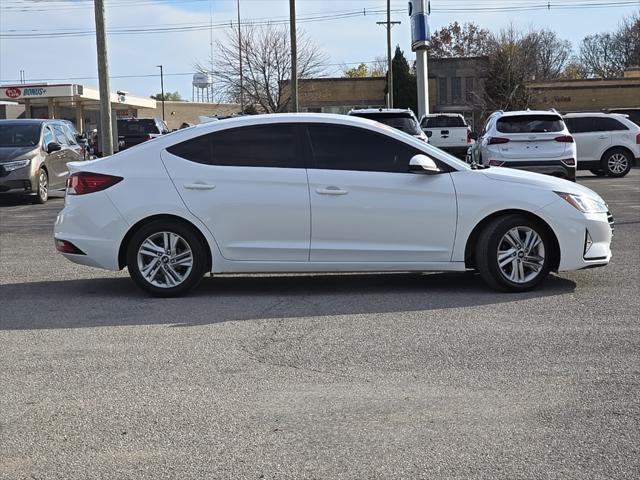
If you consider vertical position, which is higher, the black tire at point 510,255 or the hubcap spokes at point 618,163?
the hubcap spokes at point 618,163

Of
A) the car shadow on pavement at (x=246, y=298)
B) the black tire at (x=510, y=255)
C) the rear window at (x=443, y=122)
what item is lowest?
the car shadow on pavement at (x=246, y=298)

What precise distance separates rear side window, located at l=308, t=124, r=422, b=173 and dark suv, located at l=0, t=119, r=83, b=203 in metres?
11.1

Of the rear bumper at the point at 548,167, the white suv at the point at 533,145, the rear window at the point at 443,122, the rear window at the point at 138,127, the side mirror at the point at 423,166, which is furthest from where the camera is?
the rear window at the point at 138,127

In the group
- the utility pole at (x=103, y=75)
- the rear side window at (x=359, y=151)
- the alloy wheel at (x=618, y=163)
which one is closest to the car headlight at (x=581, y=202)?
the rear side window at (x=359, y=151)

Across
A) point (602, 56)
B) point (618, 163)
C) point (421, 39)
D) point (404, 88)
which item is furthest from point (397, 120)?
point (602, 56)

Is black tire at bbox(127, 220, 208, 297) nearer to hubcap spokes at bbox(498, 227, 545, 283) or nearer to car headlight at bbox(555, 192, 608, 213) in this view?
hubcap spokes at bbox(498, 227, 545, 283)

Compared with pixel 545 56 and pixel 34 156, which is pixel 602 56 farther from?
Answer: pixel 34 156

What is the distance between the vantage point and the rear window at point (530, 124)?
17.4 metres

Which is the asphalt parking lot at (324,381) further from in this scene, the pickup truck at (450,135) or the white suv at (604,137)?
the pickup truck at (450,135)

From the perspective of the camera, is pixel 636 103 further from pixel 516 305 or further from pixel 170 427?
pixel 170 427

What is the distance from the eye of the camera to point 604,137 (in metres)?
23.0

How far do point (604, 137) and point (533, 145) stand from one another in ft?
22.6

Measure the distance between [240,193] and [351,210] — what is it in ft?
3.43

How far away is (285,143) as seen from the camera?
7.89 meters
